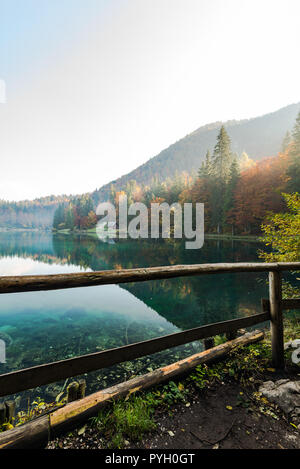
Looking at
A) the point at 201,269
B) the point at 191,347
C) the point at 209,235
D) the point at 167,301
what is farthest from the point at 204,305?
the point at 209,235

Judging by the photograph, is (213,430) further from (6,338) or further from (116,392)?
(6,338)

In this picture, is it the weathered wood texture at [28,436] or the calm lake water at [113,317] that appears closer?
the weathered wood texture at [28,436]

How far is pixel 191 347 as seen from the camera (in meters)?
7.74

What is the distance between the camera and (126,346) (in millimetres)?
2439

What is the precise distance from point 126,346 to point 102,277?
A: 3.04ft

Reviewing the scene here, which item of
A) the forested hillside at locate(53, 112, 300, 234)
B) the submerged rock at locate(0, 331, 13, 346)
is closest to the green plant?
the submerged rock at locate(0, 331, 13, 346)

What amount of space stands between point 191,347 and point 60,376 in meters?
6.70

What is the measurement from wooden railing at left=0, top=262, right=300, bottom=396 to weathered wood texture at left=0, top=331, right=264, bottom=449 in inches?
15.2

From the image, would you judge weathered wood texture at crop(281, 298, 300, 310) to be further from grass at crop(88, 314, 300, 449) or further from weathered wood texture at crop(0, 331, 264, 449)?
weathered wood texture at crop(0, 331, 264, 449)

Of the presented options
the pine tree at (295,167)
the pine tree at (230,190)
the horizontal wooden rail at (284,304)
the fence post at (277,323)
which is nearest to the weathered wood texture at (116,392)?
the fence post at (277,323)

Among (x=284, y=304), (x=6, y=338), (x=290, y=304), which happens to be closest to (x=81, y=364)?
(x=284, y=304)

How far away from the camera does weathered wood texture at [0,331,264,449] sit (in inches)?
75.8

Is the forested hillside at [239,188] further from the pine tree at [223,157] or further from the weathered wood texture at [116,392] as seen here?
the weathered wood texture at [116,392]

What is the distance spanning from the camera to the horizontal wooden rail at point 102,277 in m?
1.79
